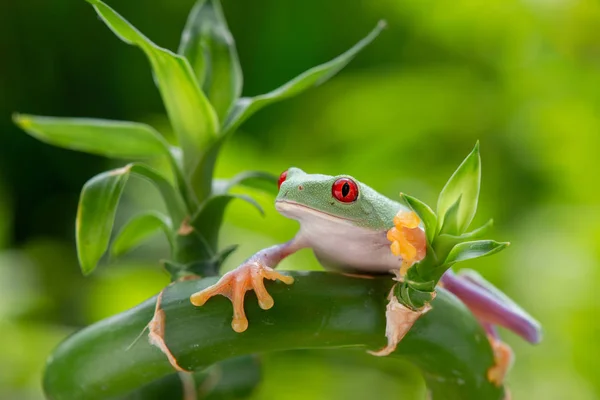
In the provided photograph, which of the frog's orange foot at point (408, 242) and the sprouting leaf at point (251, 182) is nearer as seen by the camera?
the frog's orange foot at point (408, 242)

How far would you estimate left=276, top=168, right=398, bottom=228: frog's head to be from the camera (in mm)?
446

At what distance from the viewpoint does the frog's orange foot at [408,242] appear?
382 mm

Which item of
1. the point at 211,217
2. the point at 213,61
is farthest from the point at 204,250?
the point at 213,61

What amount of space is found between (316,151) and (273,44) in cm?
35

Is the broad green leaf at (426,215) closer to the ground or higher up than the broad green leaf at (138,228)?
higher up

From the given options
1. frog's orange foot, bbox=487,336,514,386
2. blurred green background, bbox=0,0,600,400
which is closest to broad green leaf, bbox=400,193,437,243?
frog's orange foot, bbox=487,336,514,386

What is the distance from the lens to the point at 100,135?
495mm

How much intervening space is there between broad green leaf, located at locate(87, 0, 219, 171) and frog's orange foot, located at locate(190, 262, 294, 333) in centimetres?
12

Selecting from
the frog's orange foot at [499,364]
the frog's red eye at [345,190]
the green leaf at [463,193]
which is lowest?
the frog's orange foot at [499,364]

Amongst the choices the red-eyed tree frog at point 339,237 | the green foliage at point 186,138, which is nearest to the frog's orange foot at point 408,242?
the red-eyed tree frog at point 339,237

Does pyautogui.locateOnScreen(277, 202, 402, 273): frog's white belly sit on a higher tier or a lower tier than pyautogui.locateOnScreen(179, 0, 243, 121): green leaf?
lower

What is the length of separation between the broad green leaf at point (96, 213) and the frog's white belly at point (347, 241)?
10 cm

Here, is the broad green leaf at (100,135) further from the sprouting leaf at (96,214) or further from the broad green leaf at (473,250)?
the broad green leaf at (473,250)

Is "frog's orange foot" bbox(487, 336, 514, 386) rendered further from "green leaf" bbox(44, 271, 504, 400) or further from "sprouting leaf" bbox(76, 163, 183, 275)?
"sprouting leaf" bbox(76, 163, 183, 275)
